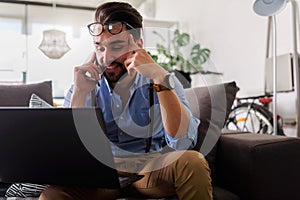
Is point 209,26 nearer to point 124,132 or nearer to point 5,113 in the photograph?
point 124,132

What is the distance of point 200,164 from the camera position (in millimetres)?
810

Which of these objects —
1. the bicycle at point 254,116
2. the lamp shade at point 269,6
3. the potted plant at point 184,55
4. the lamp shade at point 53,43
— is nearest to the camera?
the lamp shade at point 269,6

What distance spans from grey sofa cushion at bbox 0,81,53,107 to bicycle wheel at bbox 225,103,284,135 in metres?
1.14

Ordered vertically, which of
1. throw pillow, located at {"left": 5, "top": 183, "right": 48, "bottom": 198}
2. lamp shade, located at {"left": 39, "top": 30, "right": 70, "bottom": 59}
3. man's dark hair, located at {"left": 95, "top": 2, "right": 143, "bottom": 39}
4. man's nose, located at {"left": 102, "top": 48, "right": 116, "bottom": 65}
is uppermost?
lamp shade, located at {"left": 39, "top": 30, "right": 70, "bottom": 59}

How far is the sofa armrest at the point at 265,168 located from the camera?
3.34 feet

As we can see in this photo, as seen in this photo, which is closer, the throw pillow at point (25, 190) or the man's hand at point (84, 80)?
the man's hand at point (84, 80)

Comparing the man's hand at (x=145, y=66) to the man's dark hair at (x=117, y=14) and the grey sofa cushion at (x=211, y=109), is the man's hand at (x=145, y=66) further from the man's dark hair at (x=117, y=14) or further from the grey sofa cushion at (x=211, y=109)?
the grey sofa cushion at (x=211, y=109)

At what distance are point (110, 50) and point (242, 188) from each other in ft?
2.08

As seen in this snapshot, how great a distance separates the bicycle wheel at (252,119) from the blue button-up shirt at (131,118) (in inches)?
44.1

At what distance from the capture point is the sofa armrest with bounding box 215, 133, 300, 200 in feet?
3.34

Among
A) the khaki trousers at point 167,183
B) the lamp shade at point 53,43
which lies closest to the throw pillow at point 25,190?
the khaki trousers at point 167,183

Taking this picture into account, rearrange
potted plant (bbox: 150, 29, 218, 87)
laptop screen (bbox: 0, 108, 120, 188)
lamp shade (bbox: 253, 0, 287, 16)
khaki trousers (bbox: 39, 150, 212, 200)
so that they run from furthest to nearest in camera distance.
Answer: potted plant (bbox: 150, 29, 218, 87), lamp shade (bbox: 253, 0, 287, 16), khaki trousers (bbox: 39, 150, 212, 200), laptop screen (bbox: 0, 108, 120, 188)

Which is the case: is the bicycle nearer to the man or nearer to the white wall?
the white wall

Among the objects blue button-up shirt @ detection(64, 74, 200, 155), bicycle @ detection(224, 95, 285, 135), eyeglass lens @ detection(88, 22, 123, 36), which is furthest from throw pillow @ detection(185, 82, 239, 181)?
bicycle @ detection(224, 95, 285, 135)
